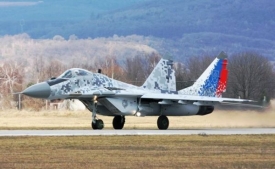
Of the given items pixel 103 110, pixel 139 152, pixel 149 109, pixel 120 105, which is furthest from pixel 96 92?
pixel 139 152

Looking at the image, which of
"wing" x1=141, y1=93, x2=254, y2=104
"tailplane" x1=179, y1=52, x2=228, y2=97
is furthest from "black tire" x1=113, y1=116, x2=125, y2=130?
"tailplane" x1=179, y1=52, x2=228, y2=97

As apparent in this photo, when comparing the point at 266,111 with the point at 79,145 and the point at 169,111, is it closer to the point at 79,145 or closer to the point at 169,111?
the point at 169,111

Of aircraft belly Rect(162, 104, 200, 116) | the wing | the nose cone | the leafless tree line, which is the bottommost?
the leafless tree line

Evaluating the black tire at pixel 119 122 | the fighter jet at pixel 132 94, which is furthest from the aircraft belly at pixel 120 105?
the black tire at pixel 119 122

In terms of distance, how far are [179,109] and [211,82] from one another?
275 centimetres

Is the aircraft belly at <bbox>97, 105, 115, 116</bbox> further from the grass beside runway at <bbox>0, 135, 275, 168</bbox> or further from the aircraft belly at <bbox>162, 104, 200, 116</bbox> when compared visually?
the grass beside runway at <bbox>0, 135, 275, 168</bbox>

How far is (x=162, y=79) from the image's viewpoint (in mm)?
42219

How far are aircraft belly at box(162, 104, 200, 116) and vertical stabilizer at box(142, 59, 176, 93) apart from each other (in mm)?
1118

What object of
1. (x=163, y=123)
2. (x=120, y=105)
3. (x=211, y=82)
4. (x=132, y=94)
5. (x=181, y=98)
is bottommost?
(x=163, y=123)

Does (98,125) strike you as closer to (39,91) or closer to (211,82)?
(39,91)

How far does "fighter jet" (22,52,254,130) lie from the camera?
38469 mm

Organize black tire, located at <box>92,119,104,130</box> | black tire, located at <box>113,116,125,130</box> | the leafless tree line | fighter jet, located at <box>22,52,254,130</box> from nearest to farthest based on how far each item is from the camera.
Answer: fighter jet, located at <box>22,52,254,130</box>
black tire, located at <box>92,119,104,130</box>
black tire, located at <box>113,116,125,130</box>
the leafless tree line

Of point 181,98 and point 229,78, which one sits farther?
point 229,78

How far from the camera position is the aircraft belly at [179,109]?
135 ft
